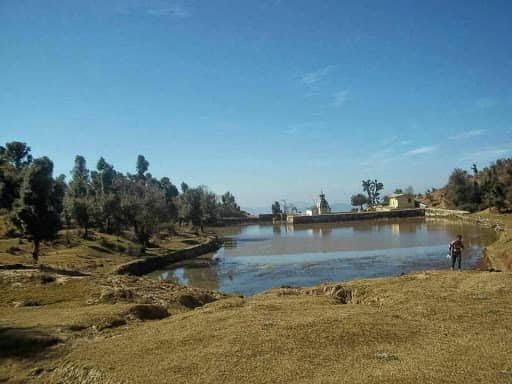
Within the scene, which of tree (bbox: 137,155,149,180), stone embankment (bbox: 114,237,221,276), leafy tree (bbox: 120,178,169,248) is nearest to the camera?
stone embankment (bbox: 114,237,221,276)

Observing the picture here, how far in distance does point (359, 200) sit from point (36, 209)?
164m

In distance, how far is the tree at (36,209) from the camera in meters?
38.7

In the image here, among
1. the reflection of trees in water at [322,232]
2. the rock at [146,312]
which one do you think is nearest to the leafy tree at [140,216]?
the reflection of trees in water at [322,232]

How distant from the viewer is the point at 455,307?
14258 millimetres

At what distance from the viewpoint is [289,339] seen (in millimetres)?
11492

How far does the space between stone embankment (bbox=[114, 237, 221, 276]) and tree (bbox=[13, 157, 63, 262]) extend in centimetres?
700

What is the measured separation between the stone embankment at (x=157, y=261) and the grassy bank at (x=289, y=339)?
80.4 ft

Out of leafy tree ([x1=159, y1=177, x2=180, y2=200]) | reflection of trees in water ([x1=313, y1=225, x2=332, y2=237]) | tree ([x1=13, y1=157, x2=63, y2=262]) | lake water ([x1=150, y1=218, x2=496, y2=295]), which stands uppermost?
leafy tree ([x1=159, y1=177, x2=180, y2=200])

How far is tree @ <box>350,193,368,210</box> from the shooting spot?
190 metres

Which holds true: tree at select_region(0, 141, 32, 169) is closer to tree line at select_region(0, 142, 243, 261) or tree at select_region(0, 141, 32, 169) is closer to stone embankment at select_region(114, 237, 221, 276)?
tree line at select_region(0, 142, 243, 261)

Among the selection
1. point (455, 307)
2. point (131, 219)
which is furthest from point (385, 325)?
point (131, 219)

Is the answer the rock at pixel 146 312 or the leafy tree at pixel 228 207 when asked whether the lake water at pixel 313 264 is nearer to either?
the rock at pixel 146 312

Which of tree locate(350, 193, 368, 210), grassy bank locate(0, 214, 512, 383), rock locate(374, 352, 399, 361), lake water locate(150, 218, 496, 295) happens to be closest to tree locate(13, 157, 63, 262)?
A: lake water locate(150, 218, 496, 295)

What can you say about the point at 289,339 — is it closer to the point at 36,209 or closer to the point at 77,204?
the point at 36,209
